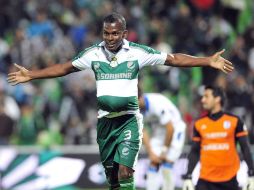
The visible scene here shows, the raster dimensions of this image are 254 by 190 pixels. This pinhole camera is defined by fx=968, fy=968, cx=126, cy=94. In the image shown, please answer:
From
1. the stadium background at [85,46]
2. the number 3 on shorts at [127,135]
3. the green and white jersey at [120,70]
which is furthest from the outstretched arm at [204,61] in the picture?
the stadium background at [85,46]

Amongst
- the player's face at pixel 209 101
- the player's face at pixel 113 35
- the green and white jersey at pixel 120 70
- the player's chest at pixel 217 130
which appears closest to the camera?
the player's face at pixel 113 35

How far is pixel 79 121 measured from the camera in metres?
19.0

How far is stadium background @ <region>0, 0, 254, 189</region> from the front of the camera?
18.6m

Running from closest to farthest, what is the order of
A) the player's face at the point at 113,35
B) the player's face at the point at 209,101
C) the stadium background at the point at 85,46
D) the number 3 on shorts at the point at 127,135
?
the player's face at the point at 113,35
the number 3 on shorts at the point at 127,135
the player's face at the point at 209,101
the stadium background at the point at 85,46

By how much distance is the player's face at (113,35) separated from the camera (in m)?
9.50

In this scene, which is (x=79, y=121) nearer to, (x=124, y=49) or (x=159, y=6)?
(x=159, y=6)

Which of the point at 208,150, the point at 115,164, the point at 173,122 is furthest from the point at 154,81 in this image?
the point at 115,164

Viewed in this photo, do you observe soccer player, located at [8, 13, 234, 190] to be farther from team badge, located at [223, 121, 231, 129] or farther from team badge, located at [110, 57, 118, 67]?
team badge, located at [223, 121, 231, 129]

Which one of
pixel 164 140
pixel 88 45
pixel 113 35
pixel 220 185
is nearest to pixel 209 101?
pixel 220 185

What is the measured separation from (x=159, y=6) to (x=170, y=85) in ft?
9.69

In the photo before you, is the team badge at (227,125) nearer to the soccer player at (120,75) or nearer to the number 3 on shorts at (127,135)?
the soccer player at (120,75)

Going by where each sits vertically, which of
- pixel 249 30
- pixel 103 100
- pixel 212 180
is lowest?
pixel 212 180

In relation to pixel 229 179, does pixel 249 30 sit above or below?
above

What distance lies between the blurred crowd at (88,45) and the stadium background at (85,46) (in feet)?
0.06
